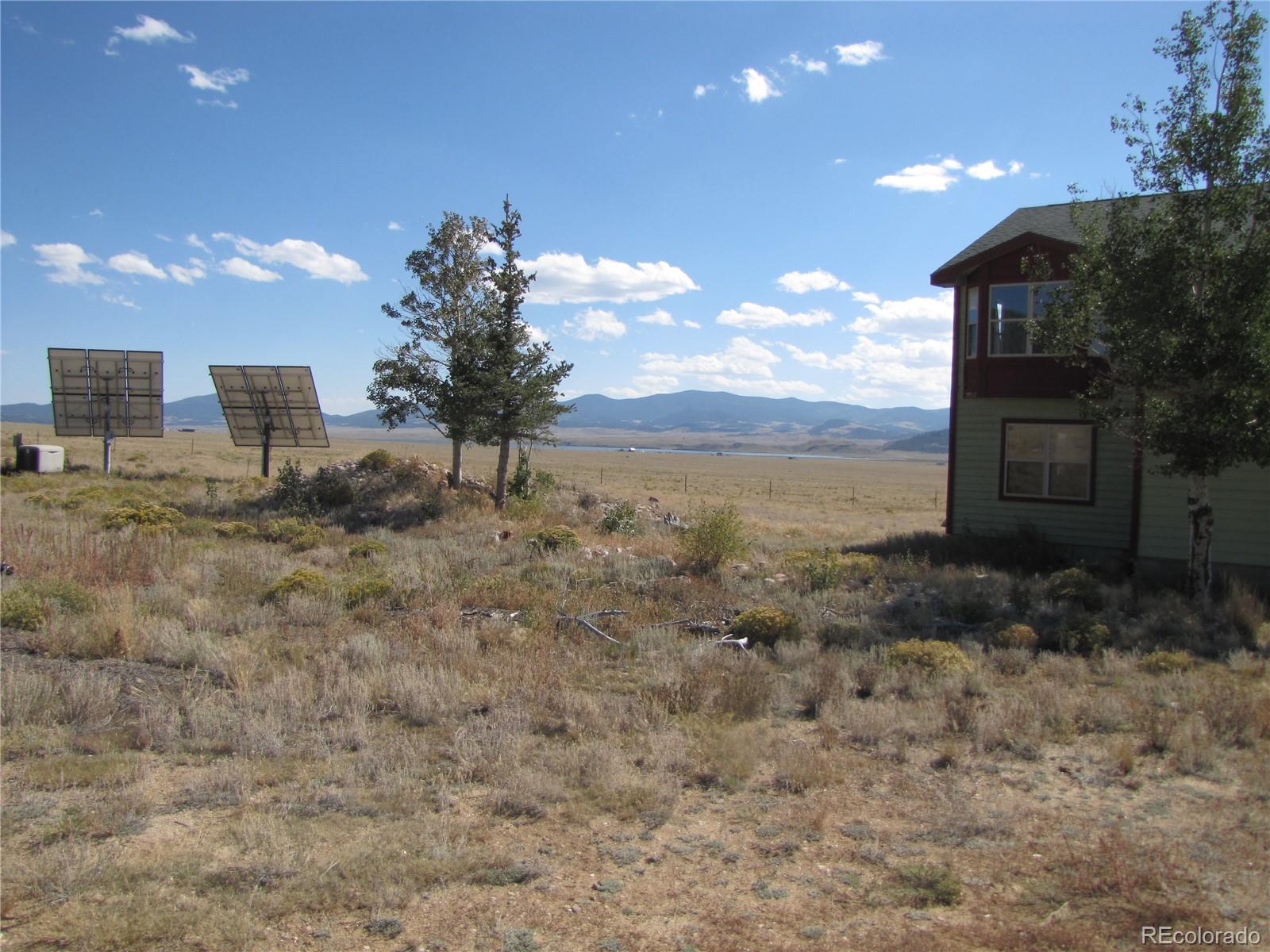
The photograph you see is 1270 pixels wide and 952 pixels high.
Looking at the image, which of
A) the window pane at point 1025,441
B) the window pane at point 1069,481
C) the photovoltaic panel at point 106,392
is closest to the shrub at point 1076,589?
the window pane at point 1069,481

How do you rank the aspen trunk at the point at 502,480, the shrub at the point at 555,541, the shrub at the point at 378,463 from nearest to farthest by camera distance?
the shrub at the point at 555,541 < the aspen trunk at the point at 502,480 < the shrub at the point at 378,463

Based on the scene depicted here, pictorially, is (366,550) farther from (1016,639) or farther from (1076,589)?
(1076,589)

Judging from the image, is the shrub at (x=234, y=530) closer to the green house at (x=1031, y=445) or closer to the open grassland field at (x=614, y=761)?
the open grassland field at (x=614, y=761)


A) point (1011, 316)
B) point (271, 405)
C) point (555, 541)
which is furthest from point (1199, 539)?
point (271, 405)

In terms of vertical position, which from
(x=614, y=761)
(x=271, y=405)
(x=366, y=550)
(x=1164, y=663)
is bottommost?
(x=614, y=761)

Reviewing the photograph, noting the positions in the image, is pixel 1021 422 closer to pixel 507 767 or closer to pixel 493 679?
pixel 493 679

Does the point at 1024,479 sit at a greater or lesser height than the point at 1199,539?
greater

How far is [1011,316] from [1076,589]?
730cm

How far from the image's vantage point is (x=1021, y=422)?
18469 mm

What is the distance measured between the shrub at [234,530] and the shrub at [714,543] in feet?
31.0

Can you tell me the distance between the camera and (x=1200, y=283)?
1285 cm

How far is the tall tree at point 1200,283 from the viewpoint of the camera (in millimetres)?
12305

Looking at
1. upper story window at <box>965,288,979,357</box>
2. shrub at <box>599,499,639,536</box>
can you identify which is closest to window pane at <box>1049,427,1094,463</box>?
upper story window at <box>965,288,979,357</box>

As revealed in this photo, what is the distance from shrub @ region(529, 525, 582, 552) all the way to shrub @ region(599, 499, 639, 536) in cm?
364
